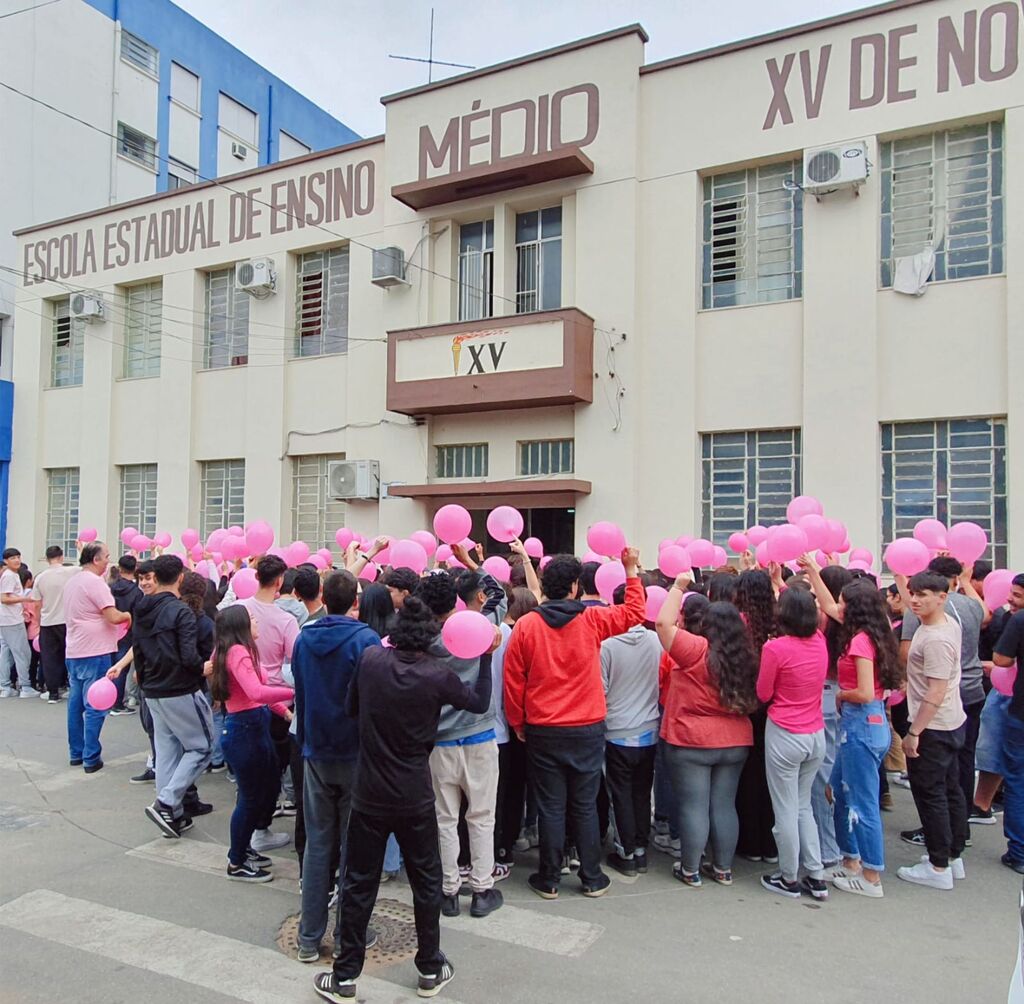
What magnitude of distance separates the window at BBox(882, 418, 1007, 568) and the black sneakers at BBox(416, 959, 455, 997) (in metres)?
8.05

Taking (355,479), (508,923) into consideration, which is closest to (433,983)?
(508,923)

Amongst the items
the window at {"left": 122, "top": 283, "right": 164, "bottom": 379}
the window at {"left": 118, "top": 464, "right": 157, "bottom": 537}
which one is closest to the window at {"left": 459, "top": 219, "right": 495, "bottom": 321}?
the window at {"left": 122, "top": 283, "right": 164, "bottom": 379}

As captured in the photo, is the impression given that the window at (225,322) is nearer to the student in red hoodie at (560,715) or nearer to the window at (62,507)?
the window at (62,507)

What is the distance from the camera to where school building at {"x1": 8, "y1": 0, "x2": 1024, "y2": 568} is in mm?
9852

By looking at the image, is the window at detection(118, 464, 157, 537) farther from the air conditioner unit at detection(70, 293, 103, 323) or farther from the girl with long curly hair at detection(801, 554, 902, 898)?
the girl with long curly hair at detection(801, 554, 902, 898)

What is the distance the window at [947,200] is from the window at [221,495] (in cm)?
1076

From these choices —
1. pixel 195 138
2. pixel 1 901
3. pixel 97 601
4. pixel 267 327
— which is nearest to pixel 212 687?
pixel 1 901

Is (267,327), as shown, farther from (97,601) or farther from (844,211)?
(844,211)

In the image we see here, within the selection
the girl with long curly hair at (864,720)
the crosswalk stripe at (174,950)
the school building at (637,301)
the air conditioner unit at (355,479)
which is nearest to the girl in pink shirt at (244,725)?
the crosswalk stripe at (174,950)

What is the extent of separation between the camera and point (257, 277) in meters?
14.4

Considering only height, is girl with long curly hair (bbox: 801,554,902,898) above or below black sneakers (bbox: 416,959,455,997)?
above

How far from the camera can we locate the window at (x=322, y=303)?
46.8 ft

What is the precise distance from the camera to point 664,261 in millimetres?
11352

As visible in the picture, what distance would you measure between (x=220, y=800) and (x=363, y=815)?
10.8 feet
